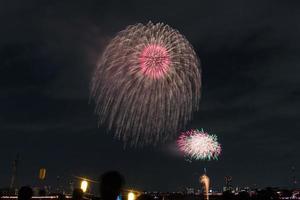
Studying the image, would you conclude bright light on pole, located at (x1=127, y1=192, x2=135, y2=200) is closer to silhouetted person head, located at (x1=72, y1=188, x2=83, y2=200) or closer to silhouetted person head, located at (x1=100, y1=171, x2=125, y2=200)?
silhouetted person head, located at (x1=72, y1=188, x2=83, y2=200)

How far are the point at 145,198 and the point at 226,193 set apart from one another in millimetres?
3108

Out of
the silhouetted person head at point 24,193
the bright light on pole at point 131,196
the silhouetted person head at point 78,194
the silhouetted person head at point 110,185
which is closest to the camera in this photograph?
the silhouetted person head at point 110,185

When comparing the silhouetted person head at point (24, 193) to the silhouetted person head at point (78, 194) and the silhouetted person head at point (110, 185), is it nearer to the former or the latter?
the silhouetted person head at point (78, 194)

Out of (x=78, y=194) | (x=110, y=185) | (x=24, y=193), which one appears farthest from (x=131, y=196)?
(x=110, y=185)

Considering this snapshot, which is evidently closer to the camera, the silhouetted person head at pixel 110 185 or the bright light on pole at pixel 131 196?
the silhouetted person head at pixel 110 185

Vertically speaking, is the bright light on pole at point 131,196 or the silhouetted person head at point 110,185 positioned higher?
the bright light on pole at point 131,196

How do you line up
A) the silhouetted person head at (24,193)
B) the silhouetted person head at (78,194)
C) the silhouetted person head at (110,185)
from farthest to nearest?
the silhouetted person head at (78,194) < the silhouetted person head at (24,193) < the silhouetted person head at (110,185)

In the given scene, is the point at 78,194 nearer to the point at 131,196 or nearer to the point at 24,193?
the point at 24,193

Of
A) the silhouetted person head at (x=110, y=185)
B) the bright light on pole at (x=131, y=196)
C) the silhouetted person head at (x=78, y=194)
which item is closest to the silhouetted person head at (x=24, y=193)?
the silhouetted person head at (x=78, y=194)

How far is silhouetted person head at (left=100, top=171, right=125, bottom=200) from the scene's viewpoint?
6.25 meters

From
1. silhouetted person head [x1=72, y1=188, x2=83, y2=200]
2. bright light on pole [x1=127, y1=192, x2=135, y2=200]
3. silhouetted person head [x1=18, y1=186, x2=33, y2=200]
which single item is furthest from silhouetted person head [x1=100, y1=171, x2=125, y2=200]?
bright light on pole [x1=127, y1=192, x2=135, y2=200]

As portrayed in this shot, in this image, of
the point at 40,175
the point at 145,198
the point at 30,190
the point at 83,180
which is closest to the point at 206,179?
the point at 40,175

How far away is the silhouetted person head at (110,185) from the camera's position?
20.5 feet

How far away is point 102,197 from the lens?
248 inches
